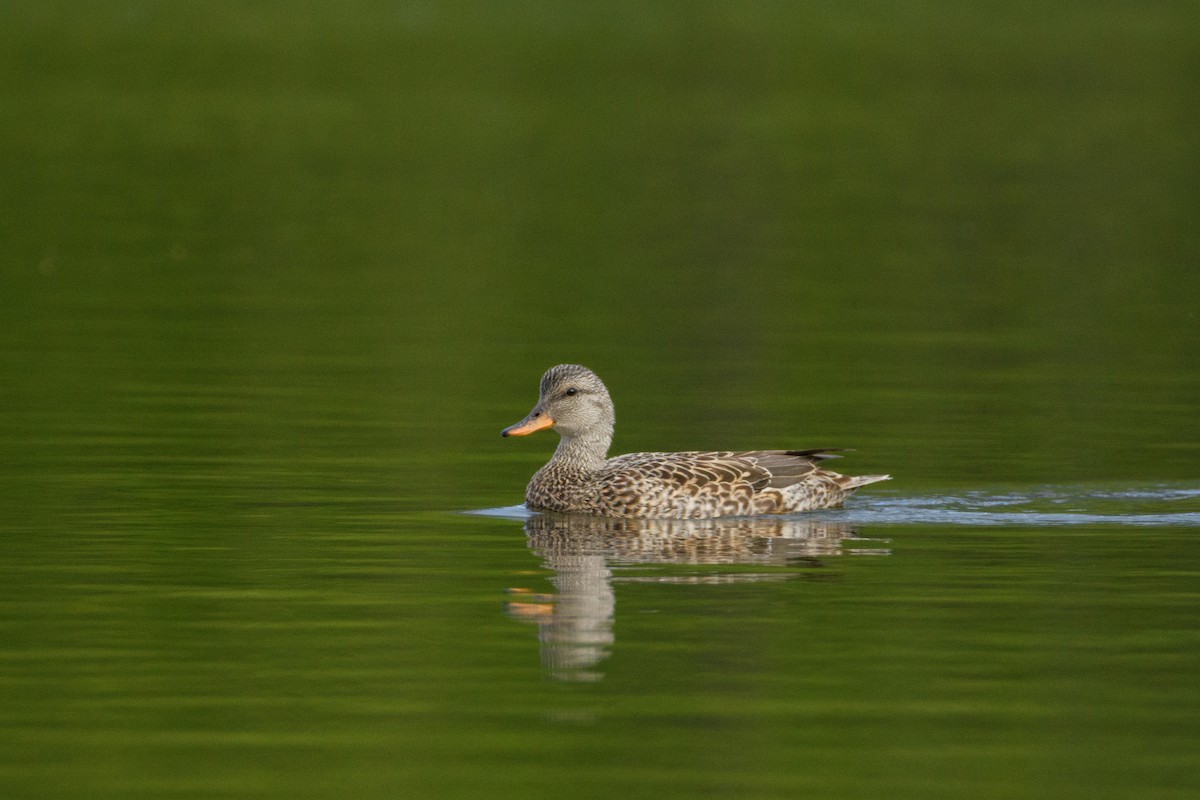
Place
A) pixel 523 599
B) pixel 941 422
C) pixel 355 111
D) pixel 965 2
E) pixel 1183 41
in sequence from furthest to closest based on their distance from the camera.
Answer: pixel 965 2, pixel 1183 41, pixel 355 111, pixel 941 422, pixel 523 599

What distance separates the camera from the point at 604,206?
3728cm

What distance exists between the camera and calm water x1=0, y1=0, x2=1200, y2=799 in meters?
10.1

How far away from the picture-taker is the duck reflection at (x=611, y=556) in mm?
11805

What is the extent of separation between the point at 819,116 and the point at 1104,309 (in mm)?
26994

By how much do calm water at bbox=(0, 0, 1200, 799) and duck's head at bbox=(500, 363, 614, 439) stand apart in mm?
669

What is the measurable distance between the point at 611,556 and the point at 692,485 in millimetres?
1556

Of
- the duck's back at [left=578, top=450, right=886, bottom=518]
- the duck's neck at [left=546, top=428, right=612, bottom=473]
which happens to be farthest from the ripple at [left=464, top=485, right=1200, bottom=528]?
the duck's neck at [left=546, top=428, right=612, bottom=473]

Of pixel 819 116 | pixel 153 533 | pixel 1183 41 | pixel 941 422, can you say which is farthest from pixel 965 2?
pixel 153 533

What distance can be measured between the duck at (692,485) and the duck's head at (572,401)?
17cm

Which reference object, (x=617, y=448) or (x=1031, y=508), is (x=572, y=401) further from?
(x=1031, y=508)

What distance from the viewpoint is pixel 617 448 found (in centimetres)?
1912

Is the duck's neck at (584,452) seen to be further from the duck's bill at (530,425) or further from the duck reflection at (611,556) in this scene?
the duck reflection at (611,556)

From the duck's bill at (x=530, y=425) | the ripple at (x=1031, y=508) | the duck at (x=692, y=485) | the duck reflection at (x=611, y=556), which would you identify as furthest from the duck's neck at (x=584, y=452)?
the duck reflection at (x=611, y=556)

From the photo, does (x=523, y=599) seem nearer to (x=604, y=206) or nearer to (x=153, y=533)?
(x=153, y=533)
